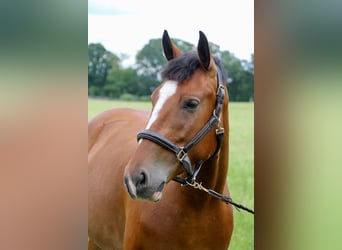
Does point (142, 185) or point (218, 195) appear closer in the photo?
point (142, 185)

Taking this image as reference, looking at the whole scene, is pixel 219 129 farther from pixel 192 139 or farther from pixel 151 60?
pixel 151 60

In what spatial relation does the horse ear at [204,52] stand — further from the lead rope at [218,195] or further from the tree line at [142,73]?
the lead rope at [218,195]

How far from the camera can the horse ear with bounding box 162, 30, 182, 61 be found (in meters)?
0.94

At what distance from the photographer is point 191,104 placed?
2.98ft

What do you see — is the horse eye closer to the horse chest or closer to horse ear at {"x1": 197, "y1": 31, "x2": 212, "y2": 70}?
horse ear at {"x1": 197, "y1": 31, "x2": 212, "y2": 70}

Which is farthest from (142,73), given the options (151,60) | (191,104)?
(191,104)

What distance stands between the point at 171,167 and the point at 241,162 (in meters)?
0.19

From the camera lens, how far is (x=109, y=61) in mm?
983

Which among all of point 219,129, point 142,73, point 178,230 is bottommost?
point 178,230

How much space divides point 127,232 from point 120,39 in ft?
1.47

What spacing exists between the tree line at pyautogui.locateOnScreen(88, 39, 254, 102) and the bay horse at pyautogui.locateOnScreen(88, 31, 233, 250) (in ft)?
0.10

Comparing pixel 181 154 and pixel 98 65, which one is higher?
pixel 98 65

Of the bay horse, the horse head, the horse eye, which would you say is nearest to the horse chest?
the bay horse
